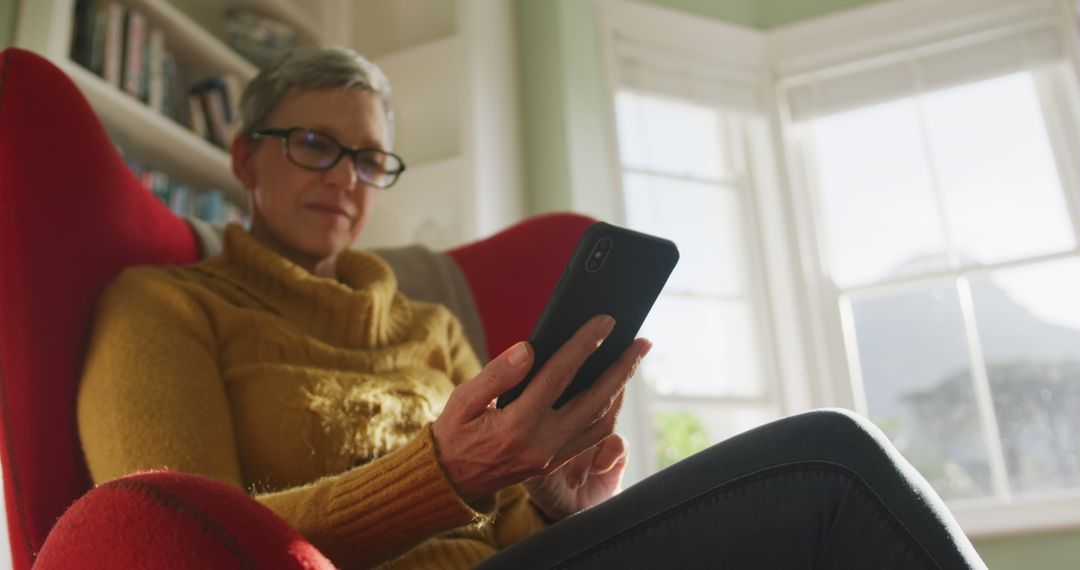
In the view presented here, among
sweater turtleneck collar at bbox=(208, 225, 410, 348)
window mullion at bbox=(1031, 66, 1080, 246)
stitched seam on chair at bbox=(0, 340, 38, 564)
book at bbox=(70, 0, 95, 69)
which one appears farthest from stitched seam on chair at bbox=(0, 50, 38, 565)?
window mullion at bbox=(1031, 66, 1080, 246)

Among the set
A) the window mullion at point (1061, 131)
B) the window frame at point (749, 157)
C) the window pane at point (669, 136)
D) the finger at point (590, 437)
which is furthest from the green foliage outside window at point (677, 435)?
the finger at point (590, 437)

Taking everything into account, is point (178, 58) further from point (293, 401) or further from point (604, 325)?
point (604, 325)

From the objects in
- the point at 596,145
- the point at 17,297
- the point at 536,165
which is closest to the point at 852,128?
the point at 596,145

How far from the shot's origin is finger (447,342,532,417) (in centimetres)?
65

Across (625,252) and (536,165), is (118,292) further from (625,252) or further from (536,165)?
(536,165)

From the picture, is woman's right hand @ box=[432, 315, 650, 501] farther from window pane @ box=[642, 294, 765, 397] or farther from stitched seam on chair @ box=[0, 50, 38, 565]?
window pane @ box=[642, 294, 765, 397]

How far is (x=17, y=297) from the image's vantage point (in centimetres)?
82

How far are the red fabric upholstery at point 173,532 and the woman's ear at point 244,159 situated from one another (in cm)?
76

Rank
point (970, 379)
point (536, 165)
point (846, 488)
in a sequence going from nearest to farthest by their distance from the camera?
point (846, 488) < point (970, 379) < point (536, 165)

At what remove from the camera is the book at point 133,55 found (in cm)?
185

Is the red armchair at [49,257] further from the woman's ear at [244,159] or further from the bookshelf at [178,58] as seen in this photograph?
the bookshelf at [178,58]


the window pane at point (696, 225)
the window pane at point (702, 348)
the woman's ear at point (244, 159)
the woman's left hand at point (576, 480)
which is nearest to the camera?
the woman's left hand at point (576, 480)

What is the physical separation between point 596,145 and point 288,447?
1770 millimetres

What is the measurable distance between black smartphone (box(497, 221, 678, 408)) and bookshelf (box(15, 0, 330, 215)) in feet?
4.52
